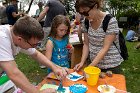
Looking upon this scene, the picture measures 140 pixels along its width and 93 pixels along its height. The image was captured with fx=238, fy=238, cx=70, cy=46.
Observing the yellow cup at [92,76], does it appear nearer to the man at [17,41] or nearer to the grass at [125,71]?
the man at [17,41]

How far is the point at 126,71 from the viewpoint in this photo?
5.20 meters

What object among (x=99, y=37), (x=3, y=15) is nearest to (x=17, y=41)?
(x=99, y=37)

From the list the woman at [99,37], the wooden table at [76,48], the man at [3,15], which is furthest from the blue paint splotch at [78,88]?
the man at [3,15]

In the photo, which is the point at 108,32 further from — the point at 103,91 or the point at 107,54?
the point at 103,91

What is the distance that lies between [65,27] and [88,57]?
1.57ft

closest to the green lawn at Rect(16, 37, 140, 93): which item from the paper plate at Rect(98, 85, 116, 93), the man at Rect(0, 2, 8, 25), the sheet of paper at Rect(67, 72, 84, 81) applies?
the man at Rect(0, 2, 8, 25)

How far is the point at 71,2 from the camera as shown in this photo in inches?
468

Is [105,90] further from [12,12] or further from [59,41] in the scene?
[12,12]

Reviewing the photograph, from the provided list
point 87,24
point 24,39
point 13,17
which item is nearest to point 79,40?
point 87,24

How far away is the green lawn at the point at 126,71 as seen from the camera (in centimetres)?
456

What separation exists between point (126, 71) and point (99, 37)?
303cm

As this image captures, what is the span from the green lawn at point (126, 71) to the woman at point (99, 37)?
6.58 ft

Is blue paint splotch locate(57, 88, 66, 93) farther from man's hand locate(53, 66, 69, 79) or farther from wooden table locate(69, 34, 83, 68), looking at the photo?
wooden table locate(69, 34, 83, 68)

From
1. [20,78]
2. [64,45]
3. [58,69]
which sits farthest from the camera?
[64,45]
